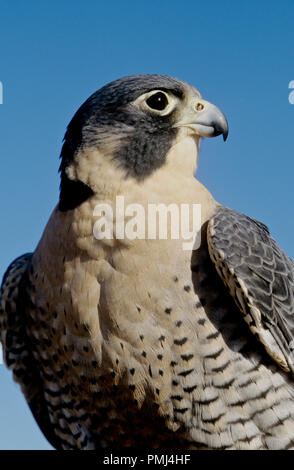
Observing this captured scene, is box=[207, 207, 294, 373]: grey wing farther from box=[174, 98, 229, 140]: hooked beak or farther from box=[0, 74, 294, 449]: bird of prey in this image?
box=[174, 98, 229, 140]: hooked beak

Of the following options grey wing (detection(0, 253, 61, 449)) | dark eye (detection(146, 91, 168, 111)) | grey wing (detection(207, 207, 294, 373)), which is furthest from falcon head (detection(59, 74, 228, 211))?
grey wing (detection(0, 253, 61, 449))

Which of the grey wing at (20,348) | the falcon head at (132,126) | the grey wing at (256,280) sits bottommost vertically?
the grey wing at (20,348)

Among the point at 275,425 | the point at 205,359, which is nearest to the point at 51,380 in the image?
the point at 205,359

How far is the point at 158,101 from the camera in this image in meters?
3.50

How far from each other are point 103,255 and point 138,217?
11.6 inches

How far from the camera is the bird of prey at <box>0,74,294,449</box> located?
129 inches

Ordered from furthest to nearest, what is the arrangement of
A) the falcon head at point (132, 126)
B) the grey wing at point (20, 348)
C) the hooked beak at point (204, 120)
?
the grey wing at point (20, 348) → the hooked beak at point (204, 120) → the falcon head at point (132, 126)

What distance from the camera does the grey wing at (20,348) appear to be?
160 inches

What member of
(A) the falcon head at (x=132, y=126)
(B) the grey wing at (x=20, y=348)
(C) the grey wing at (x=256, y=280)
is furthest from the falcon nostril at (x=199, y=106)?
(B) the grey wing at (x=20, y=348)

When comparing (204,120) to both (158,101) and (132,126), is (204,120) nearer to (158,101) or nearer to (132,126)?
(158,101)

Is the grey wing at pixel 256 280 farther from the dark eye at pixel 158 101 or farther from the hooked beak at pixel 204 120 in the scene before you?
the dark eye at pixel 158 101

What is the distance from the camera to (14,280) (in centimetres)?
416

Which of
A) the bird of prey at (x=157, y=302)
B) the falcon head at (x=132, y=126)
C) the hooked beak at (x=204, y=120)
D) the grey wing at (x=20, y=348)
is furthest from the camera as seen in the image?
the grey wing at (x=20, y=348)
